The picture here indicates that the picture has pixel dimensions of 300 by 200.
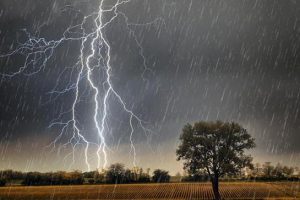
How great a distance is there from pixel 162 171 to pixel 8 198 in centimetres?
3136

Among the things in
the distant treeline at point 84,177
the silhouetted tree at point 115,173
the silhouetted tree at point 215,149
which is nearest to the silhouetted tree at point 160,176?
the distant treeline at point 84,177

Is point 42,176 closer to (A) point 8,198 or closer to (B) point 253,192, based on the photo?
(A) point 8,198

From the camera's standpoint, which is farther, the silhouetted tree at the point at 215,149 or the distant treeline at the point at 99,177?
the distant treeline at the point at 99,177

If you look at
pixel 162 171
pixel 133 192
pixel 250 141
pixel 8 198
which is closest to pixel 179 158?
pixel 250 141

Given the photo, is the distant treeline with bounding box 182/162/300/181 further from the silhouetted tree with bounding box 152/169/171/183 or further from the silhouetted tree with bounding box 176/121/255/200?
the silhouetted tree with bounding box 176/121/255/200

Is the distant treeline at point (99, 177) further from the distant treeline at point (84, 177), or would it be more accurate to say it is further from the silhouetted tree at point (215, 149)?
the silhouetted tree at point (215, 149)

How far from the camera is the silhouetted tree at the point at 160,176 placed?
62.2 m

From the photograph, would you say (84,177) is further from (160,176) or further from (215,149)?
(215,149)

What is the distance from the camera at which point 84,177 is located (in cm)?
6388

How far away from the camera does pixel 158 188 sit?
165 ft

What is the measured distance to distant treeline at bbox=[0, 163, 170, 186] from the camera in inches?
2410

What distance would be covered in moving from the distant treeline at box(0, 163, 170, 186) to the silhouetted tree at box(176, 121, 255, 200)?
26.9m

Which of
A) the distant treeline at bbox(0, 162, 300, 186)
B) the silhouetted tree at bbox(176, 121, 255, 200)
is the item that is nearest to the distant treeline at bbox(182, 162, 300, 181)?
the distant treeline at bbox(0, 162, 300, 186)

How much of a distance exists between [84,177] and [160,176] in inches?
540
